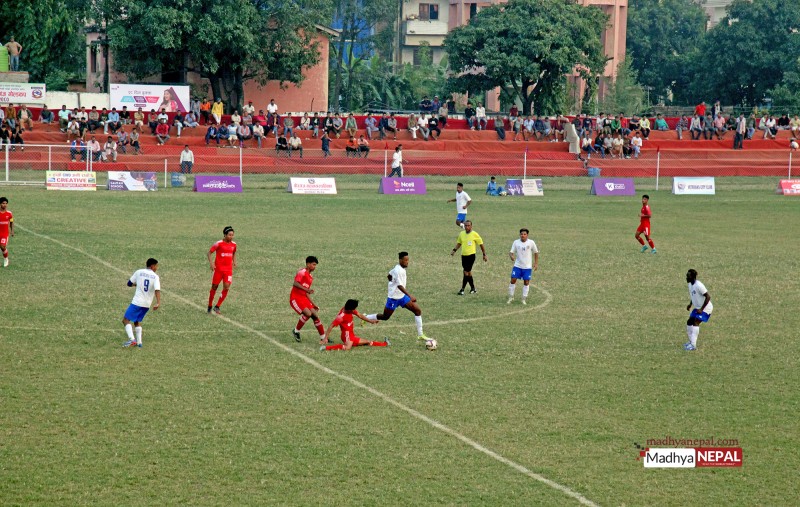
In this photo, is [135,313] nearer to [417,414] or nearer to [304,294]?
[304,294]

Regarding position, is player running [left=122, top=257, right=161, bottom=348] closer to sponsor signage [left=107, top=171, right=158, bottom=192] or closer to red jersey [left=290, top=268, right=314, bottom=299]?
red jersey [left=290, top=268, right=314, bottom=299]

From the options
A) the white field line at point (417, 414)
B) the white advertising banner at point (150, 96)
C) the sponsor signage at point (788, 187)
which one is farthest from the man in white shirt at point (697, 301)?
the white advertising banner at point (150, 96)

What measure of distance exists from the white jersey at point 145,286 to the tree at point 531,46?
54.0 meters

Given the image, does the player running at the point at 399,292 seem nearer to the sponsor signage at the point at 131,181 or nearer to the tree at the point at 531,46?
the sponsor signage at the point at 131,181

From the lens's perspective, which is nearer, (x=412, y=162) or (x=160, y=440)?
(x=160, y=440)

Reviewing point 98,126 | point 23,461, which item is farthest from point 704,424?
point 98,126

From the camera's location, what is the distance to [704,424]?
16141mm

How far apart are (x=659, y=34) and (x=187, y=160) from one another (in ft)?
228

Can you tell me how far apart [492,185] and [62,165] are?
2142 cm

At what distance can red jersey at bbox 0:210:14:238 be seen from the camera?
28969mm

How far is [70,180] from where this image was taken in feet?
168

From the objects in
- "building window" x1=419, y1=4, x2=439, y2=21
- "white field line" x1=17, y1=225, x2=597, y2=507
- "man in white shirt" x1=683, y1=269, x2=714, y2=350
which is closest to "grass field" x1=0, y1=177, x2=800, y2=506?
"white field line" x1=17, y1=225, x2=597, y2=507

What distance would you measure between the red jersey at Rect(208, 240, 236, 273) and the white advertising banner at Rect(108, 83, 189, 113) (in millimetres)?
41384

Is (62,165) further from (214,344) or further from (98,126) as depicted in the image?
(214,344)
